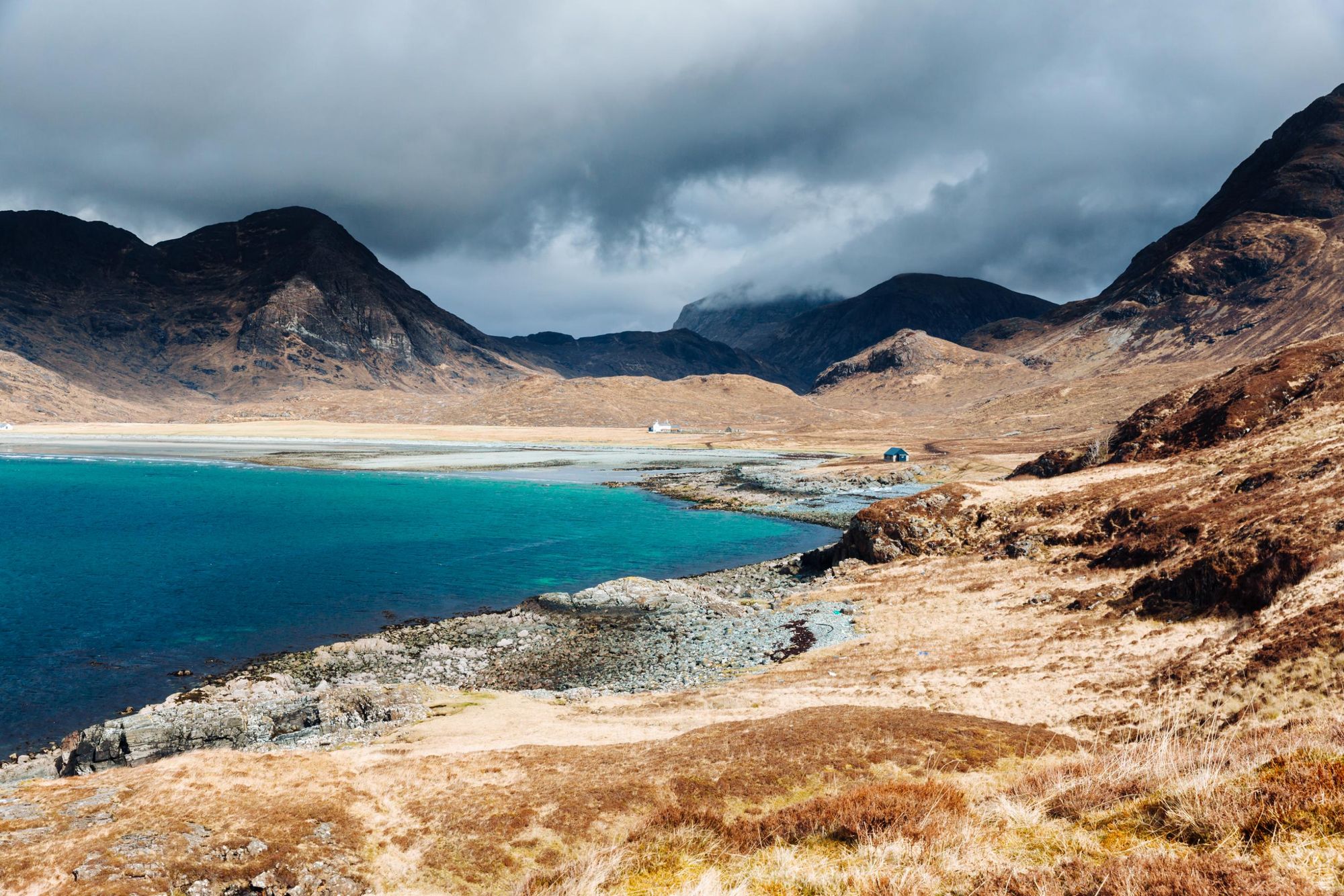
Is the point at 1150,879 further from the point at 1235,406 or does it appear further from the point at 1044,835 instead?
the point at 1235,406

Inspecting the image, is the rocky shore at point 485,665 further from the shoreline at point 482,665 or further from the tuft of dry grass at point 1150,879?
the tuft of dry grass at point 1150,879

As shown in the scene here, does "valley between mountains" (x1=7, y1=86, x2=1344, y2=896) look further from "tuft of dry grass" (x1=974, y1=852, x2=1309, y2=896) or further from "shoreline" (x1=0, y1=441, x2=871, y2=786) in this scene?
"shoreline" (x1=0, y1=441, x2=871, y2=786)

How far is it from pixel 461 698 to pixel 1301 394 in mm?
49239

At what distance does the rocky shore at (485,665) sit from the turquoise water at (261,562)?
155 inches

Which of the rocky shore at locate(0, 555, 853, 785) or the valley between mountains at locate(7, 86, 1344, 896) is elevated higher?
the valley between mountains at locate(7, 86, 1344, 896)

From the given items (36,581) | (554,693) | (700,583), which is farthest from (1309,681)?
(36,581)

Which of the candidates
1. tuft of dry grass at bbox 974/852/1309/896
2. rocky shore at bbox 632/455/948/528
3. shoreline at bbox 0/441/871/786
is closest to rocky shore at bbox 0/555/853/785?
shoreline at bbox 0/441/871/786

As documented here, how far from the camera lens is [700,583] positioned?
46375 millimetres

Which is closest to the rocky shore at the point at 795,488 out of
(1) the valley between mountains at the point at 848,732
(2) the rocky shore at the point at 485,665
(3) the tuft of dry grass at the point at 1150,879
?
A: (2) the rocky shore at the point at 485,665

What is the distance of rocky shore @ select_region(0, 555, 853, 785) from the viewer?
21.5 meters

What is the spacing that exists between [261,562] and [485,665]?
99.1ft

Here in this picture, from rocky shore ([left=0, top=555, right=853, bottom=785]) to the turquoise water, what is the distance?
12.9ft

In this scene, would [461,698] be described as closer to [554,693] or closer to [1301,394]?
[554,693]

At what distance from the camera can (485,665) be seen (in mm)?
31656
